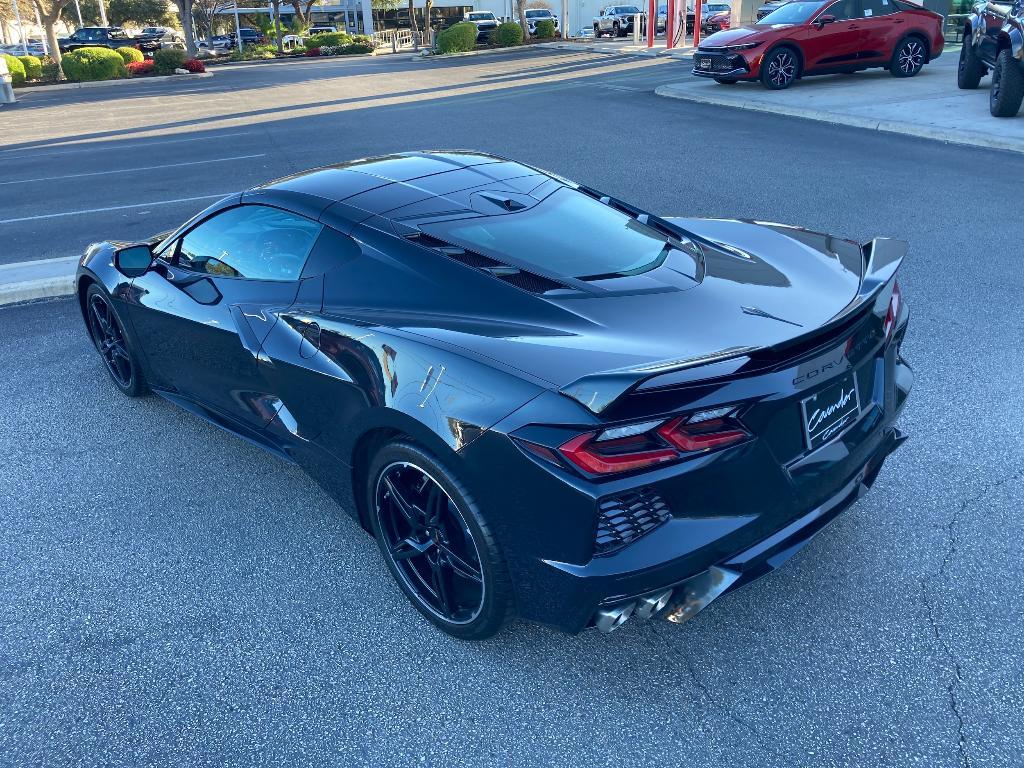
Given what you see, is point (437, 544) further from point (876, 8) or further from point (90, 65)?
point (90, 65)

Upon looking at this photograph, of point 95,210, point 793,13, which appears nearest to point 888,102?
point 793,13

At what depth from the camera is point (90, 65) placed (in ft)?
116

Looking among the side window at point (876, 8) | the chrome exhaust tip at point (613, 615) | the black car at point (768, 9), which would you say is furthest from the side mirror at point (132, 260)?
the black car at point (768, 9)

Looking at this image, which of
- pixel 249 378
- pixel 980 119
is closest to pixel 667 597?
Answer: pixel 249 378

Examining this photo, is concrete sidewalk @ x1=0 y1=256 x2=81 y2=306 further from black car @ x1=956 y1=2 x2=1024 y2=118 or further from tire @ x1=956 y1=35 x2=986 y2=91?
tire @ x1=956 y1=35 x2=986 y2=91

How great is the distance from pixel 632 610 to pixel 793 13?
17.5m

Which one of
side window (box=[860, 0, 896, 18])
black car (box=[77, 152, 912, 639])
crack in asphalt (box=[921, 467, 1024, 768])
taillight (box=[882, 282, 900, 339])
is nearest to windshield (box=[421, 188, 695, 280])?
black car (box=[77, 152, 912, 639])

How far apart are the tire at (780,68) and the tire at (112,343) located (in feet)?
50.7

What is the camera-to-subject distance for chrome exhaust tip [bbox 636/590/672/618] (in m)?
2.51

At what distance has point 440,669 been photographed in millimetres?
2910

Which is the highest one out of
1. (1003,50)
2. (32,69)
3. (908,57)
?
(1003,50)

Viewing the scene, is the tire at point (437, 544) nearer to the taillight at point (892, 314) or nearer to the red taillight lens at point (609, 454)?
the red taillight lens at point (609, 454)

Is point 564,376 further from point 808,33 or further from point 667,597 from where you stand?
point 808,33

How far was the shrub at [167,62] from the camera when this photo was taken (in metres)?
36.0
